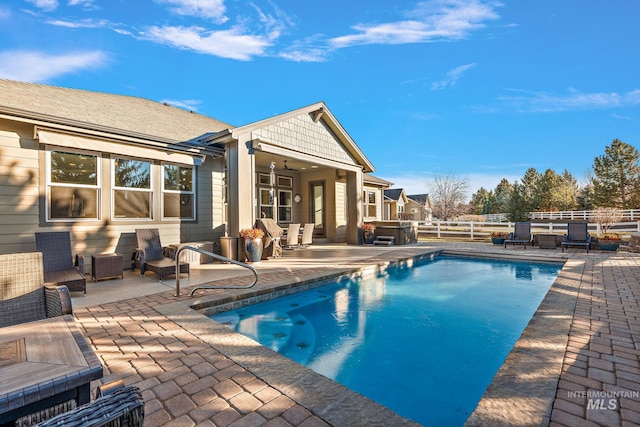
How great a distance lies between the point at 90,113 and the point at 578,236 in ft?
53.6

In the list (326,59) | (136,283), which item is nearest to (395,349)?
(136,283)

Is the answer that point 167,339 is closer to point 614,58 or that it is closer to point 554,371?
point 554,371

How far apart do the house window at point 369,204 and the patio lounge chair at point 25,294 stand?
1468 cm

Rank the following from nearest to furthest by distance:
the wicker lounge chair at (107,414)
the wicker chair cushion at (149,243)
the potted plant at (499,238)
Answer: the wicker lounge chair at (107,414), the wicker chair cushion at (149,243), the potted plant at (499,238)

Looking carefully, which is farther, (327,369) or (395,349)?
(395,349)

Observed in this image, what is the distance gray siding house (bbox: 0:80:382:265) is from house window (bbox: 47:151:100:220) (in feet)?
0.06

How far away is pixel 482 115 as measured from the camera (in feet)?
81.2

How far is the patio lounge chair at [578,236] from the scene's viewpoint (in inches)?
436

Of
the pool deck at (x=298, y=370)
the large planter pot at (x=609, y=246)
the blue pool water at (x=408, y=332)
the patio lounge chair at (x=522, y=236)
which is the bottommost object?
the blue pool water at (x=408, y=332)

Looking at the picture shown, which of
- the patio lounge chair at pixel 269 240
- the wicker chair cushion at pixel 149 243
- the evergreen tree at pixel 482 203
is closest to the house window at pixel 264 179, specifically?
the patio lounge chair at pixel 269 240

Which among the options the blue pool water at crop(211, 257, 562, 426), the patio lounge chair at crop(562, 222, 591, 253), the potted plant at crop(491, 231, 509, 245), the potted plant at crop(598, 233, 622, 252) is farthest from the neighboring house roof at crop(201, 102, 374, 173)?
the potted plant at crop(598, 233, 622, 252)

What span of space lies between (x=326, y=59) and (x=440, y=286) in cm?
1406

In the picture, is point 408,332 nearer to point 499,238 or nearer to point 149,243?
point 149,243

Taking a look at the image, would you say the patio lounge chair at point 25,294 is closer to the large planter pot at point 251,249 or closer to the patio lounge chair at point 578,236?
the large planter pot at point 251,249
